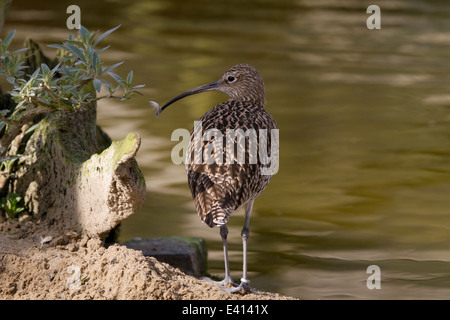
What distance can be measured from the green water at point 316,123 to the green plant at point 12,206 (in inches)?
46.2

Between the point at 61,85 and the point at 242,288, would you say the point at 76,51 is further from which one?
the point at 242,288

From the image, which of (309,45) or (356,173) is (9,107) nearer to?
(356,173)

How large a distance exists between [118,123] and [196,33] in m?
4.79

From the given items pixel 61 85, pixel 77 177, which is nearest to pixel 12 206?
pixel 77 177

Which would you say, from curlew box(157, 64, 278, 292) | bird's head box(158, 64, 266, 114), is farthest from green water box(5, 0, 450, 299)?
bird's head box(158, 64, 266, 114)

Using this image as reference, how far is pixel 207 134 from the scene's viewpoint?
4879 millimetres

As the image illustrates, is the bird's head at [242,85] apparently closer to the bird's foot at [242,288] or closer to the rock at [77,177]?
the rock at [77,177]

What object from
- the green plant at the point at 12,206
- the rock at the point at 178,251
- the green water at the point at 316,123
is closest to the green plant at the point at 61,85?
the green plant at the point at 12,206

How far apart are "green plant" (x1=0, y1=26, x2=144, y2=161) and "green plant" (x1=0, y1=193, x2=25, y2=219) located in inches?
11.4

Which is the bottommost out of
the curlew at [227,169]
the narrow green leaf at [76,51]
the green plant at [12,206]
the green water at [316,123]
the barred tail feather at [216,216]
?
the green water at [316,123]

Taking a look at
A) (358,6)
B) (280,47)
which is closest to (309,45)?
(280,47)

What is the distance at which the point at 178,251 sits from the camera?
5668mm

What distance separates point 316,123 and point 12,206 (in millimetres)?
4803

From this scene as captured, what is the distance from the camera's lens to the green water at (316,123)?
6141mm
